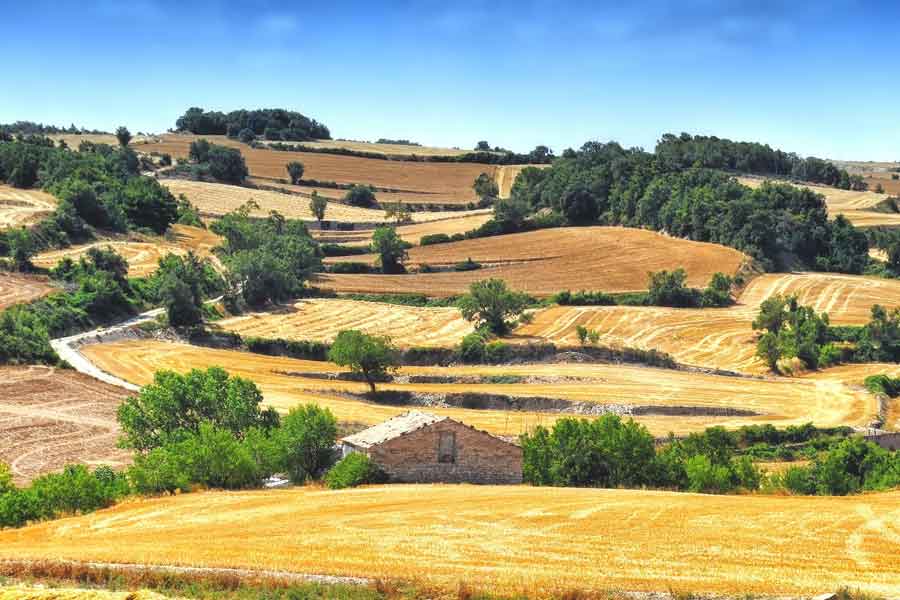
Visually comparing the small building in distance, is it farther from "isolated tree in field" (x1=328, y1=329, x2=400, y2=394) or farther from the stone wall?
"isolated tree in field" (x1=328, y1=329, x2=400, y2=394)

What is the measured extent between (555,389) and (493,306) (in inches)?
710

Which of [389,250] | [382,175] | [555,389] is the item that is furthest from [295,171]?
[555,389]

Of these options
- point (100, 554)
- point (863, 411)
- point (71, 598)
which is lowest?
point (863, 411)

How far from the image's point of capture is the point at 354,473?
152 feet

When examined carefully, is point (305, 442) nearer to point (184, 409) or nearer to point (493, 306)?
point (184, 409)

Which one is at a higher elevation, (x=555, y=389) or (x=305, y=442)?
(x=305, y=442)

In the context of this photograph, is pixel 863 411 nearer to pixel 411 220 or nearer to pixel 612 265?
pixel 612 265

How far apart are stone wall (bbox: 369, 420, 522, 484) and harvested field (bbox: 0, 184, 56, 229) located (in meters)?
74.6

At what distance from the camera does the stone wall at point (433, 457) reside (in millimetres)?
47500

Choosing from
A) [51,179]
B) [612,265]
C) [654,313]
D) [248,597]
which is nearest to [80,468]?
[248,597]

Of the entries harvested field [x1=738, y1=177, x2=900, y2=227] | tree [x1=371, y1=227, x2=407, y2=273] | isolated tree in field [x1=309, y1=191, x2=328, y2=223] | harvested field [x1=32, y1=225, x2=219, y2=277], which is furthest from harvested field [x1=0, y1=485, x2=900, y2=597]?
isolated tree in field [x1=309, y1=191, x2=328, y2=223]

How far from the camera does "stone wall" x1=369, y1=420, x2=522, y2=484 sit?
47.5 meters

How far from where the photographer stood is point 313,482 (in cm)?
4866

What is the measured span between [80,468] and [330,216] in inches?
4734
